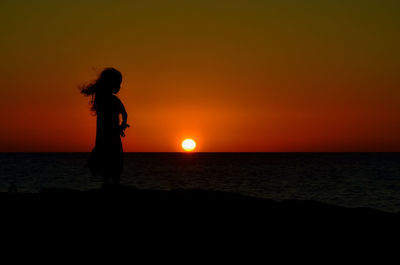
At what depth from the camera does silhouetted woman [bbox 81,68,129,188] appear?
32.3ft

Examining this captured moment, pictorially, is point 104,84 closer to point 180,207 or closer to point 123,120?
point 123,120

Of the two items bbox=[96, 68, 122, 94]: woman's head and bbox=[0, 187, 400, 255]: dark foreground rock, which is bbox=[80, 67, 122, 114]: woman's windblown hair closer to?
bbox=[96, 68, 122, 94]: woman's head

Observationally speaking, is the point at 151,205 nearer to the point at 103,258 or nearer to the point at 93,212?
the point at 93,212

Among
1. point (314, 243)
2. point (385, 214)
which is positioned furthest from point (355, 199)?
point (314, 243)

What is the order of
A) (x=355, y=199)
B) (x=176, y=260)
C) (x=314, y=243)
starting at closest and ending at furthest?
(x=176, y=260), (x=314, y=243), (x=355, y=199)

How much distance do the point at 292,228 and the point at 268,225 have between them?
42 centimetres

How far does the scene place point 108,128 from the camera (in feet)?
32.7

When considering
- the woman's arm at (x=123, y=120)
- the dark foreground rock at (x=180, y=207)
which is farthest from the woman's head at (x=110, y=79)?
the dark foreground rock at (x=180, y=207)

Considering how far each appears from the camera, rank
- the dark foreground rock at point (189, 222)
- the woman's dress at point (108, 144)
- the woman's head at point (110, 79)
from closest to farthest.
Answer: the dark foreground rock at point (189, 222) → the woman's dress at point (108, 144) → the woman's head at point (110, 79)

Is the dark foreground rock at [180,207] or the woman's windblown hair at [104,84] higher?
the woman's windblown hair at [104,84]

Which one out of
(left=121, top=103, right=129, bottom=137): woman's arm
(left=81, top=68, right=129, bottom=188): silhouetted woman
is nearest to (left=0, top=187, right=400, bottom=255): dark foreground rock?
(left=81, top=68, right=129, bottom=188): silhouetted woman

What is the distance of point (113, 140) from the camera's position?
32.6 feet

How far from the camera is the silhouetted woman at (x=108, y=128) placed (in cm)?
986

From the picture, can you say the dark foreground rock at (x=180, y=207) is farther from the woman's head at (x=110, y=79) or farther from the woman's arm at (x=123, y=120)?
the woman's head at (x=110, y=79)
